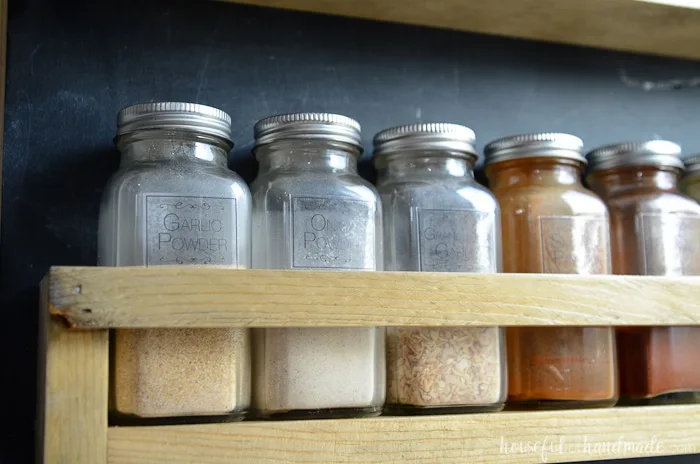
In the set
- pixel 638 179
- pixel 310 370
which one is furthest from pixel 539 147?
pixel 310 370

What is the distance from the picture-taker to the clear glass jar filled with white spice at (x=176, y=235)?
664 mm

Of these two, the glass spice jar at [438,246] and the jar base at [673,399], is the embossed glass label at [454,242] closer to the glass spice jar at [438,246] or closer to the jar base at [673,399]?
the glass spice jar at [438,246]

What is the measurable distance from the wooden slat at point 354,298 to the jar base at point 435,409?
96 mm

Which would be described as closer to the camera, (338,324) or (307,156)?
(338,324)

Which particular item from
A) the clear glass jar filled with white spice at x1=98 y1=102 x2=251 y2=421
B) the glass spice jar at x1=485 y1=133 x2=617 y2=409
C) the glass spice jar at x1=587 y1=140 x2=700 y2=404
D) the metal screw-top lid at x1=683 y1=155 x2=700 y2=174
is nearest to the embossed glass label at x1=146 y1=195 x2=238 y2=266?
the clear glass jar filled with white spice at x1=98 y1=102 x2=251 y2=421

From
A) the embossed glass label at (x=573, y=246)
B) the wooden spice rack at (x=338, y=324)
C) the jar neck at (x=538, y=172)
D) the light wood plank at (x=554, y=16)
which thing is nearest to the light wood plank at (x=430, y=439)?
the wooden spice rack at (x=338, y=324)

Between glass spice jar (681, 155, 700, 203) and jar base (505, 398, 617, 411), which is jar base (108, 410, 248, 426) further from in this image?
glass spice jar (681, 155, 700, 203)

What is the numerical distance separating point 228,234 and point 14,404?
273mm

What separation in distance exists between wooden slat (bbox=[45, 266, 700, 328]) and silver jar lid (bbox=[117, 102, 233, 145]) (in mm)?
169

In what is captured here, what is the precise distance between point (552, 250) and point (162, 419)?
42 cm

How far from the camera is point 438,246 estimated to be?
2.56 feet

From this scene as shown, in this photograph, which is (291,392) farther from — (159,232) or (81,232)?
(81,232)

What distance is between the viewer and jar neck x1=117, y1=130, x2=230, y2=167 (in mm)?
761

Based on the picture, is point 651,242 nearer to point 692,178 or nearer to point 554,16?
point 692,178
